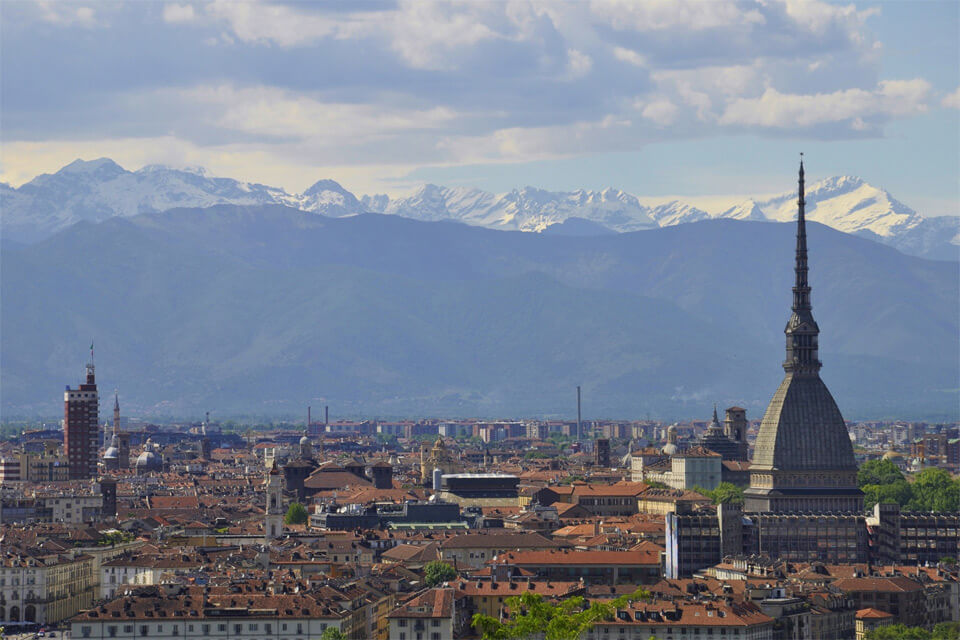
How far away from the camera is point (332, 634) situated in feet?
343

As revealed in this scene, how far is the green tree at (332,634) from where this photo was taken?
341 feet

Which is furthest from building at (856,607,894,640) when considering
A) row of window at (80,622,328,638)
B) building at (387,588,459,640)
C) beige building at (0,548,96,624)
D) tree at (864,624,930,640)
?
beige building at (0,548,96,624)

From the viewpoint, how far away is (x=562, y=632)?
3017 inches

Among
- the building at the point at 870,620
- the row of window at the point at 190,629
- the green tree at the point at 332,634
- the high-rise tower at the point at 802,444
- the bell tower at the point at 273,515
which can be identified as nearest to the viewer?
the green tree at the point at 332,634

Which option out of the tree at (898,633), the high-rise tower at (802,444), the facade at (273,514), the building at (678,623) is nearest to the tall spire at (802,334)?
the high-rise tower at (802,444)

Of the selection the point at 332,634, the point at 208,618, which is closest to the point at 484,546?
the point at 208,618

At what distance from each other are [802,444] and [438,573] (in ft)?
163

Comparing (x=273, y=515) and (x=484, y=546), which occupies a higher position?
(x=273, y=515)

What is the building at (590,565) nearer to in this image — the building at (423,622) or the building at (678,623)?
the building at (678,623)

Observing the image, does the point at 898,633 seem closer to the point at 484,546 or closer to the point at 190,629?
the point at 190,629

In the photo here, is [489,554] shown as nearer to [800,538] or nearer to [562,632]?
[800,538]

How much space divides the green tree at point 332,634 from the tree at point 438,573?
24553 millimetres

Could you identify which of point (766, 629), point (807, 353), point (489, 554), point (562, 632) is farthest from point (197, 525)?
point (562, 632)

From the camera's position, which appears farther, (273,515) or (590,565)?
(273,515)
